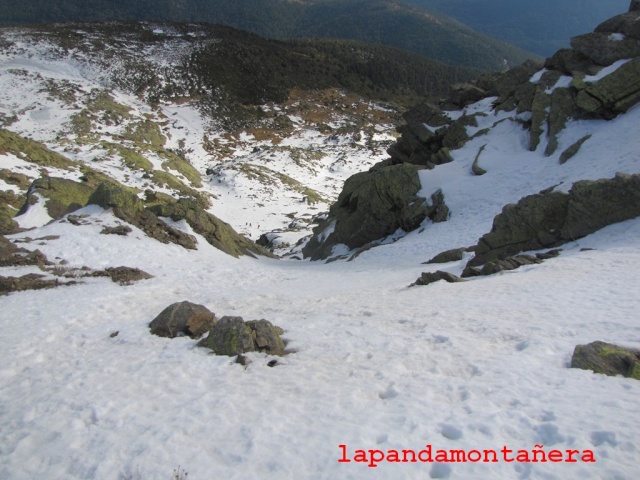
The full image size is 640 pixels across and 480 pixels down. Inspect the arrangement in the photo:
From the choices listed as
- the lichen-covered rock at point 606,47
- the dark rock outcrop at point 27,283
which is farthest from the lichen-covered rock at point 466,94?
the dark rock outcrop at point 27,283

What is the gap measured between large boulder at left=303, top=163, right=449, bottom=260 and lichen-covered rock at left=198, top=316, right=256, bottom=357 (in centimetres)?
2145

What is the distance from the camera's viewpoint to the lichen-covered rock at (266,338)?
29.6 ft

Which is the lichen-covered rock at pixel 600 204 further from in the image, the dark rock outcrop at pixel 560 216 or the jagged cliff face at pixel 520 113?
the jagged cliff face at pixel 520 113

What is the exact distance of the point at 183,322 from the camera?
10.5 meters

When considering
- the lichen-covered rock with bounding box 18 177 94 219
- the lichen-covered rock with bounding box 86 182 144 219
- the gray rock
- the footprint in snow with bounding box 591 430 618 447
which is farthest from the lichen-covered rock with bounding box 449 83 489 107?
the footprint in snow with bounding box 591 430 618 447

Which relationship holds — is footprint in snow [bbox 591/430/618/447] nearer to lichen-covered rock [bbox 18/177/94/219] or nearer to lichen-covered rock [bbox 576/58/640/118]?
lichen-covered rock [bbox 18/177/94/219]

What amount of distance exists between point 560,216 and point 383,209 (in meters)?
15.5

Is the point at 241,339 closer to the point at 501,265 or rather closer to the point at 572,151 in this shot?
the point at 501,265

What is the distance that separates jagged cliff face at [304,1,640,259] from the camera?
26.4 metres

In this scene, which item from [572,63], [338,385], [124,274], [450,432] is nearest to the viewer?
[450,432]

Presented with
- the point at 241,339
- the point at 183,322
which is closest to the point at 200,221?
the point at 183,322

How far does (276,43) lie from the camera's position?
163875 mm

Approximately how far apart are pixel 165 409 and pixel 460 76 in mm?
203313

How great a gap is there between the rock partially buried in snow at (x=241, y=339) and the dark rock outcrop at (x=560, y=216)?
11114 millimetres
